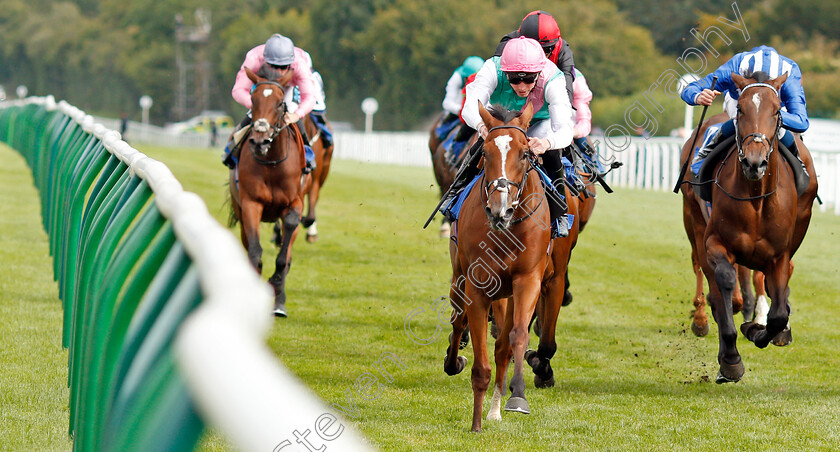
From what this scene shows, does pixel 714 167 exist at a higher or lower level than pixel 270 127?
higher

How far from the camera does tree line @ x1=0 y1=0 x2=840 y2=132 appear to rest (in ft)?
152

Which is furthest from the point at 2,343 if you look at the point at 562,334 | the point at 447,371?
the point at 562,334

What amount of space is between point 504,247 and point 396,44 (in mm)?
53730

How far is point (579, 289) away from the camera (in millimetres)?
11039

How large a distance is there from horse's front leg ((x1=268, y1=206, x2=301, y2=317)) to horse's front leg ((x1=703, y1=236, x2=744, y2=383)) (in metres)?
3.35

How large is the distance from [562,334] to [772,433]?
3.05 meters

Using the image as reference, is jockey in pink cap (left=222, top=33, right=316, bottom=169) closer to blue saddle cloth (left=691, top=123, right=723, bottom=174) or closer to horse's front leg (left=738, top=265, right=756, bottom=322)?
blue saddle cloth (left=691, top=123, right=723, bottom=174)

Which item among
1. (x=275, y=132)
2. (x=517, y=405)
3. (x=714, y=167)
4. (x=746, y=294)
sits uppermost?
(x=714, y=167)

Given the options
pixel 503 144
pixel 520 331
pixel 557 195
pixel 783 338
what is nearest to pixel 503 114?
pixel 503 144

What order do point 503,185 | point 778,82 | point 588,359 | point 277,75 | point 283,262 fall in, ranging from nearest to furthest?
1. point 503,185
2. point 778,82
3. point 588,359
4. point 277,75
5. point 283,262

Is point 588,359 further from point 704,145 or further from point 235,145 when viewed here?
point 235,145

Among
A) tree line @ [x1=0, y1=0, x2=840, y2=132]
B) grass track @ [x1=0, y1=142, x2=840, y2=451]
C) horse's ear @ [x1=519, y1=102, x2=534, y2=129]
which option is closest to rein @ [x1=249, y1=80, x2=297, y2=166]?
grass track @ [x1=0, y1=142, x2=840, y2=451]

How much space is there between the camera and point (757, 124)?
6.36 meters

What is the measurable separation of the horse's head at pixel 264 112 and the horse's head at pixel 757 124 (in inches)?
138
